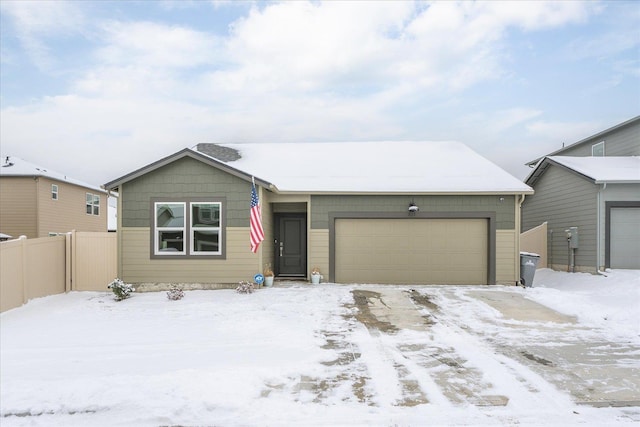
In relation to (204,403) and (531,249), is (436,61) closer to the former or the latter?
(531,249)

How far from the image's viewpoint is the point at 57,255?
981cm

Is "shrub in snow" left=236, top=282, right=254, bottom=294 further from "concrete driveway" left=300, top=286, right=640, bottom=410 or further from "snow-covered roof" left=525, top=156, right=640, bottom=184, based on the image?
"snow-covered roof" left=525, top=156, right=640, bottom=184

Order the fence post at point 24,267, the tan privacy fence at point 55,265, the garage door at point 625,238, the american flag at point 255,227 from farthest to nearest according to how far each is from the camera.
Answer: the garage door at point 625,238 < the american flag at point 255,227 < the fence post at point 24,267 < the tan privacy fence at point 55,265

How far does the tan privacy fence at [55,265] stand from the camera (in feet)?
25.9

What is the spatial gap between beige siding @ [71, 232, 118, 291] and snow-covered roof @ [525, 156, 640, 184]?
A: 49.4 feet

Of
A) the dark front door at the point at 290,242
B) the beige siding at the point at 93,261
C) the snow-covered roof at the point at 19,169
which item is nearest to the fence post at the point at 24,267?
the beige siding at the point at 93,261

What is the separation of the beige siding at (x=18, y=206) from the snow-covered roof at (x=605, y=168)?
915 inches

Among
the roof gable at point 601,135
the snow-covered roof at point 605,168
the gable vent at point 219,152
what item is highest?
the roof gable at point 601,135

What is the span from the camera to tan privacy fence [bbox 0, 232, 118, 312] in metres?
7.89

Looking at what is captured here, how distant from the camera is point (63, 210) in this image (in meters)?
20.0

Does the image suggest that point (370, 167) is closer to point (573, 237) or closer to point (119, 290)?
point (573, 237)

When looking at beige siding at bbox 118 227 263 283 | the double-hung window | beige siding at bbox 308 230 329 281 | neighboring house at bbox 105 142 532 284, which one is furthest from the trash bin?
the double-hung window

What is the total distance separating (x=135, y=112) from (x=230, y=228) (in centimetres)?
1199

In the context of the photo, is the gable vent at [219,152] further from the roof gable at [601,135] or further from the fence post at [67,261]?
the roof gable at [601,135]
